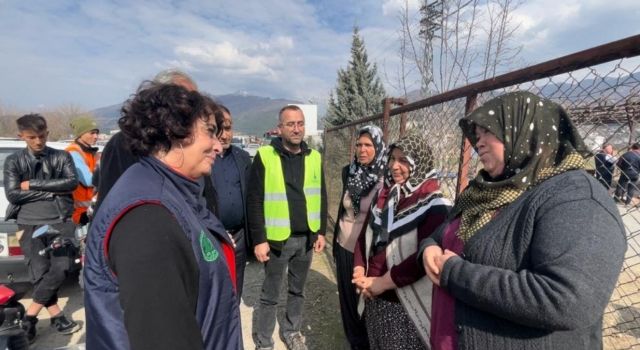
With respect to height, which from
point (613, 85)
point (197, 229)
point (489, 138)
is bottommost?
point (197, 229)

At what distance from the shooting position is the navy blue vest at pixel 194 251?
3.03 ft

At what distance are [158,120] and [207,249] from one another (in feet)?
1.43

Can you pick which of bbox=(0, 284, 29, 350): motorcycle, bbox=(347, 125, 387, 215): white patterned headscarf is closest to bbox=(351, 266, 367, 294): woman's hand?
bbox=(347, 125, 387, 215): white patterned headscarf

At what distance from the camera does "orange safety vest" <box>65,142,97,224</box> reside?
369 centimetres

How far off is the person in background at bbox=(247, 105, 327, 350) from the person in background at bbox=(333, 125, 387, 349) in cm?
28

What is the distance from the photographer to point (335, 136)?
7754 millimetres

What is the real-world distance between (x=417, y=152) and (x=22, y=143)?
5.06m

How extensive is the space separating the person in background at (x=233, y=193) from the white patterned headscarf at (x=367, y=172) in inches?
38.2

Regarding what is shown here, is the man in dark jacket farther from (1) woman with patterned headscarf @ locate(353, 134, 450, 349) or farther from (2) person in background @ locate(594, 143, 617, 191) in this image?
(2) person in background @ locate(594, 143, 617, 191)

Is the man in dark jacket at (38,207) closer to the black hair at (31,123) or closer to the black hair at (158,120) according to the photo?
the black hair at (31,123)

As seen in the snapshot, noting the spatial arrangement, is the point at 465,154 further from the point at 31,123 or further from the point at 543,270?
the point at 31,123

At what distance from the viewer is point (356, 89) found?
17906 millimetres

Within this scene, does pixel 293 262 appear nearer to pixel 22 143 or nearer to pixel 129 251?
pixel 129 251

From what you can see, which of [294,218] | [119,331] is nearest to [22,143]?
[294,218]
